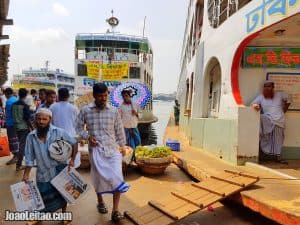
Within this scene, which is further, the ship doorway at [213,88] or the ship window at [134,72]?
the ship window at [134,72]

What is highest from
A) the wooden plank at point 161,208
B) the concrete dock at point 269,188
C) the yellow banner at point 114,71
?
the yellow banner at point 114,71

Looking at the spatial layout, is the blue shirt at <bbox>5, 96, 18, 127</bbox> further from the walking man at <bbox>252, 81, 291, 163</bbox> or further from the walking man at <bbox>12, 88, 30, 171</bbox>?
the walking man at <bbox>252, 81, 291, 163</bbox>

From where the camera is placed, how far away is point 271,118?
6336 millimetres

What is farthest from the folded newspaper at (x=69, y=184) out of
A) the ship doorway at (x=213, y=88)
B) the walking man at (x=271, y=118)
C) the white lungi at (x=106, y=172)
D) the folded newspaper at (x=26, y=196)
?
the ship doorway at (x=213, y=88)

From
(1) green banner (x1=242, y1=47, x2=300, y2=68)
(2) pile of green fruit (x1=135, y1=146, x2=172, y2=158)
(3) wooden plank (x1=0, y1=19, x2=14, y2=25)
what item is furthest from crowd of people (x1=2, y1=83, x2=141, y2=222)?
(1) green banner (x1=242, y1=47, x2=300, y2=68)

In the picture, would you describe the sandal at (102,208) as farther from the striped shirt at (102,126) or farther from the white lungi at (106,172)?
the striped shirt at (102,126)

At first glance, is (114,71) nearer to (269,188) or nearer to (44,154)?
(269,188)

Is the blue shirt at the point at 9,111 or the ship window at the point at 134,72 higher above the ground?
the ship window at the point at 134,72

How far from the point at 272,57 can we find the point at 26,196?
511 cm

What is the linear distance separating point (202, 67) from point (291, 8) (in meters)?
4.50

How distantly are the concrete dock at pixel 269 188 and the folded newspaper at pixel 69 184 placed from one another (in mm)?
1932

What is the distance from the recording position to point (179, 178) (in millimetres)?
6422

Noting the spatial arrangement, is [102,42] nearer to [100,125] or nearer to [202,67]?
[202,67]

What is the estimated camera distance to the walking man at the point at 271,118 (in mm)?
6328
